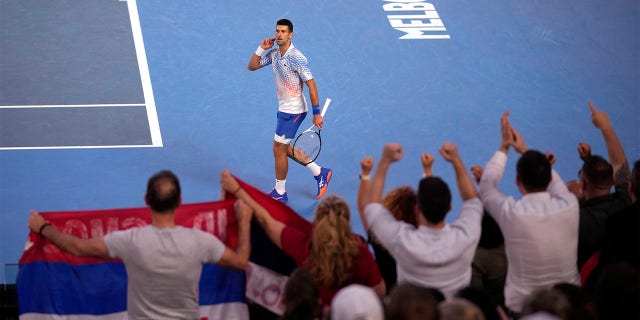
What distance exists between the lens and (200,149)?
12930 mm

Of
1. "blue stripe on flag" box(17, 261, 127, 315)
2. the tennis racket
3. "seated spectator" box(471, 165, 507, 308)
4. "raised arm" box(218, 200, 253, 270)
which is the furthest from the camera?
the tennis racket

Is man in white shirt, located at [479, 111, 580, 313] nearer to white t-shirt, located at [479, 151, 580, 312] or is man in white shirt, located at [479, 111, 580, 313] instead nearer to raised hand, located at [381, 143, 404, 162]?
white t-shirt, located at [479, 151, 580, 312]

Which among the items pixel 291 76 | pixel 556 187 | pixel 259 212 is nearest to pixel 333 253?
pixel 259 212

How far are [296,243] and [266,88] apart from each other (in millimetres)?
8597

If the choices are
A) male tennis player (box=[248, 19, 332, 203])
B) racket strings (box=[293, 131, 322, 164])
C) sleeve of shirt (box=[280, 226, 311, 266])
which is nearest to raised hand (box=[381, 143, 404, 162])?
sleeve of shirt (box=[280, 226, 311, 266])

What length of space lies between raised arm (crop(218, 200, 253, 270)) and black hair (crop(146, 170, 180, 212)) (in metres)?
0.50

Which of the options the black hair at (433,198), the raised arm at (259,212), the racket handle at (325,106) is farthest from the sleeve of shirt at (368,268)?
the racket handle at (325,106)

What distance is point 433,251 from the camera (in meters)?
6.00

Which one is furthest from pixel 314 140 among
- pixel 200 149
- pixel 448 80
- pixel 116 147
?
pixel 448 80

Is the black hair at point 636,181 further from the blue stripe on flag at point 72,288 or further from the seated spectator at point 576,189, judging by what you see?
the blue stripe on flag at point 72,288

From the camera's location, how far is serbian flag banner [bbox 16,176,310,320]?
6.73 m

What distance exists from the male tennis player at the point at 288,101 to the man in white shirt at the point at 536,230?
5250mm

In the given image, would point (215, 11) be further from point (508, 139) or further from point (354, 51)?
point (508, 139)

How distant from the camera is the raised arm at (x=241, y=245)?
6234 millimetres
